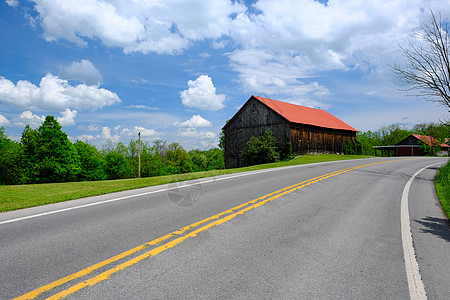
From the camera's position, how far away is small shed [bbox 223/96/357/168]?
3700 centimetres

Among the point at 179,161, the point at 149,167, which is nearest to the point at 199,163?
the point at 179,161

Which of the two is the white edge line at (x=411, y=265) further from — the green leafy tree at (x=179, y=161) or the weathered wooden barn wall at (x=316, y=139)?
the green leafy tree at (x=179, y=161)

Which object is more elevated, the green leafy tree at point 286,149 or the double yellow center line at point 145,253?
the green leafy tree at point 286,149

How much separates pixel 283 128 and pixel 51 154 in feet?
109

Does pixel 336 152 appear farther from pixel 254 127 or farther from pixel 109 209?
pixel 109 209

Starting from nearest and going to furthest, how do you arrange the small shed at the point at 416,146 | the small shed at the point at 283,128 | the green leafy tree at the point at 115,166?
the small shed at the point at 283,128
the small shed at the point at 416,146
the green leafy tree at the point at 115,166

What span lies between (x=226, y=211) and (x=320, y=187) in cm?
558

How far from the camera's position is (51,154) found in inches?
1518

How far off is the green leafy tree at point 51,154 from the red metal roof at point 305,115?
29.3 metres

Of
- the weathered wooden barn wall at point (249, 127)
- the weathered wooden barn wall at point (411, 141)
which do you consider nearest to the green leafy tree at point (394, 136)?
the weathered wooden barn wall at point (411, 141)

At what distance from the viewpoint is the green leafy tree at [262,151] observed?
3428 cm

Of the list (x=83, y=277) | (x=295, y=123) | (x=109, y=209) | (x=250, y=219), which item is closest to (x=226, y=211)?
(x=250, y=219)

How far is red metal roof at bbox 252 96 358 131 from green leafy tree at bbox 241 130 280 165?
4.05 m

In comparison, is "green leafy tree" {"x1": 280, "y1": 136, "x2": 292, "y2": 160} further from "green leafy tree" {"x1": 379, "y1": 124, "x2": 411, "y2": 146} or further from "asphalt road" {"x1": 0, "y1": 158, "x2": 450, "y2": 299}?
"green leafy tree" {"x1": 379, "y1": 124, "x2": 411, "y2": 146}
